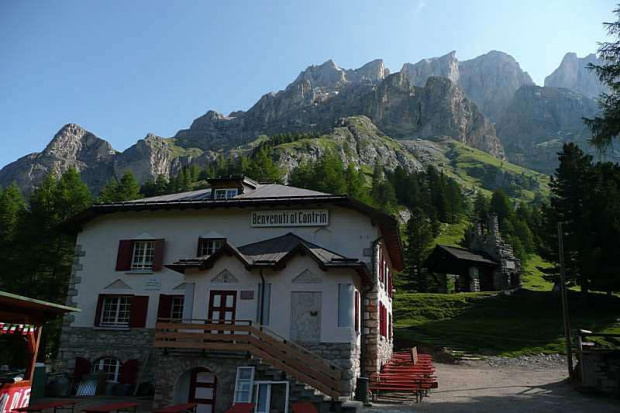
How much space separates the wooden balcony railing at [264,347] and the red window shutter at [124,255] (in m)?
7.15

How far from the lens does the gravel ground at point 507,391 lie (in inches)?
601

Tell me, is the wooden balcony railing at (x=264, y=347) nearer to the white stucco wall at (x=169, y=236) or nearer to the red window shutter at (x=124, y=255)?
the white stucco wall at (x=169, y=236)

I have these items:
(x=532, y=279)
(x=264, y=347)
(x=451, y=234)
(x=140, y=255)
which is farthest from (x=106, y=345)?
(x=451, y=234)

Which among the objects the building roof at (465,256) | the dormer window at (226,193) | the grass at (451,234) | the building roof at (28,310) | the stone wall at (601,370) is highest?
the grass at (451,234)

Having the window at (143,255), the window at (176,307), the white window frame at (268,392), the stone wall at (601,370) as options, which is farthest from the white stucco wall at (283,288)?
the stone wall at (601,370)

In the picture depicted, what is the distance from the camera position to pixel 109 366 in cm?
2144

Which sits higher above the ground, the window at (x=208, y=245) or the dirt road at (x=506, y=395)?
the window at (x=208, y=245)

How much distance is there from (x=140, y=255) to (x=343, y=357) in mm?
11661

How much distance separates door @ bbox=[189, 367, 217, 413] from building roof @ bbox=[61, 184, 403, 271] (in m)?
7.83

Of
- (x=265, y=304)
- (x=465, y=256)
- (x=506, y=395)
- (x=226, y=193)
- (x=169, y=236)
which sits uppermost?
(x=465, y=256)

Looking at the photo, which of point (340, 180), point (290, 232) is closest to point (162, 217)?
point (290, 232)

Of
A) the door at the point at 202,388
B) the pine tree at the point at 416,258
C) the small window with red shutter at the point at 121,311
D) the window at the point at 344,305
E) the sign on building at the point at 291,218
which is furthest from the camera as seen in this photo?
the pine tree at the point at 416,258

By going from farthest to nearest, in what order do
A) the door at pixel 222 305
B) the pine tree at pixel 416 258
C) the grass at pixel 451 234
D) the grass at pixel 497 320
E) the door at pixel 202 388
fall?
the grass at pixel 451 234 → the pine tree at pixel 416 258 → the grass at pixel 497 320 → the door at pixel 222 305 → the door at pixel 202 388

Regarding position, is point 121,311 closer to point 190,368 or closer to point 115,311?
point 115,311
